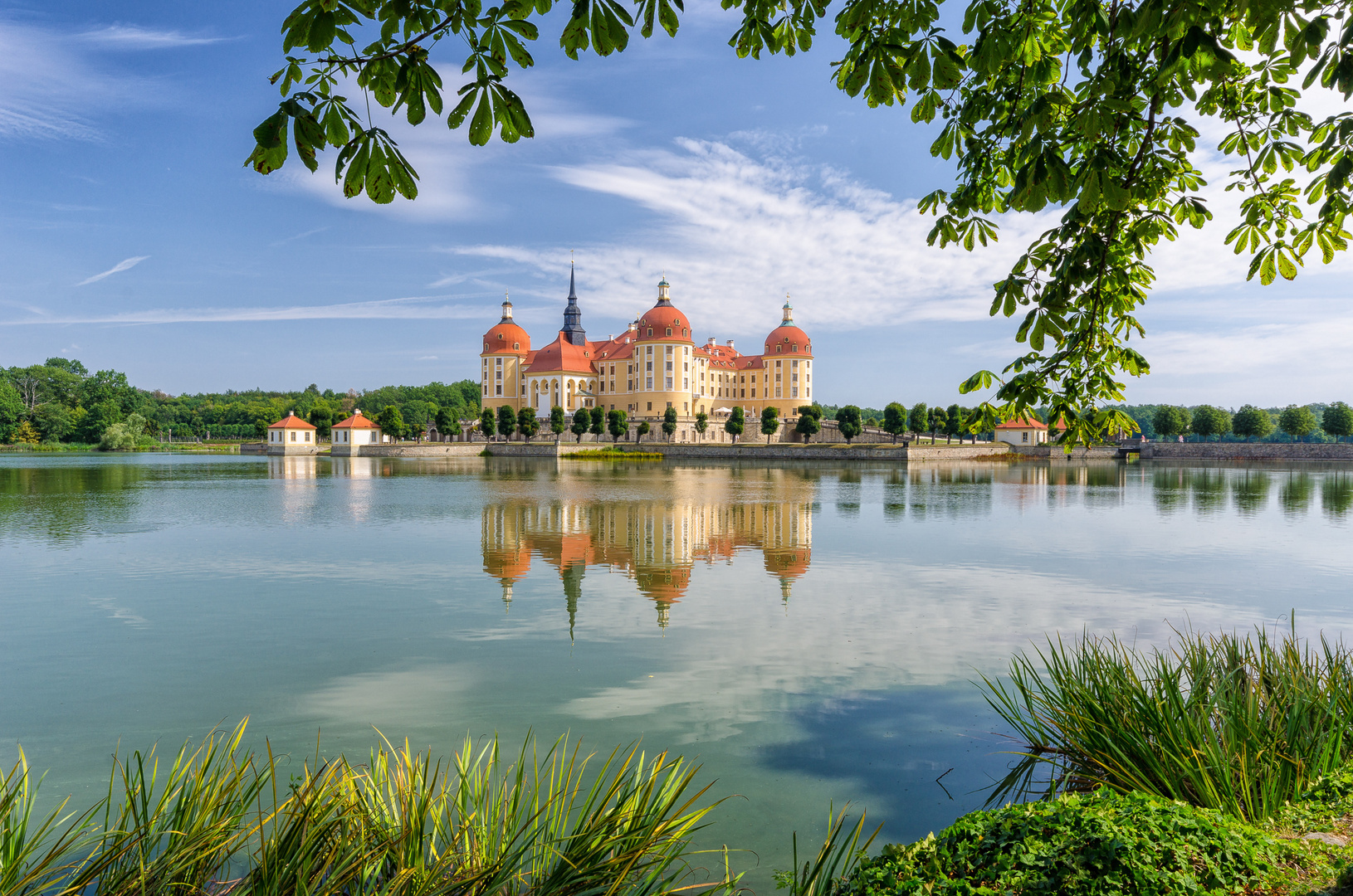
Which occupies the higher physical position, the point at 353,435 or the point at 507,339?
the point at 507,339

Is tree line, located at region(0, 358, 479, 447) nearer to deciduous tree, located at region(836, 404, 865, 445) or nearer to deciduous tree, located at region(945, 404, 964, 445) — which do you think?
deciduous tree, located at region(836, 404, 865, 445)

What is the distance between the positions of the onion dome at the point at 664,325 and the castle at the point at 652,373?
0.08m

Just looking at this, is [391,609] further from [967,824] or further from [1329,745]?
[1329,745]

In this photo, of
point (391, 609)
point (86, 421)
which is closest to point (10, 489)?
point (391, 609)

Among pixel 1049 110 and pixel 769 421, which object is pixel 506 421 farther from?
pixel 1049 110

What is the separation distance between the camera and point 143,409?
79062 mm

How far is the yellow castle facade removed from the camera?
67125 millimetres

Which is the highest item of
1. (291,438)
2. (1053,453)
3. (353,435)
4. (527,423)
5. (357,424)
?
(357,424)

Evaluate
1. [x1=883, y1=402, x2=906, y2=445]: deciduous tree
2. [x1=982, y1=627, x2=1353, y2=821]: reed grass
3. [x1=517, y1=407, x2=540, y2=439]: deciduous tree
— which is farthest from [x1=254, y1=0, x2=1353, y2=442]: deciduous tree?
[x1=517, y1=407, x2=540, y2=439]: deciduous tree

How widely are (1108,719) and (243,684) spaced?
501 centimetres

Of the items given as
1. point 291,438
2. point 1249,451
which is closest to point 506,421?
point 291,438

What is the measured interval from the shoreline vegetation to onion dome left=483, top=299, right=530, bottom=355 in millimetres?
73514

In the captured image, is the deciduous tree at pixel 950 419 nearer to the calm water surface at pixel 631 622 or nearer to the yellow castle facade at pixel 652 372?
the yellow castle facade at pixel 652 372

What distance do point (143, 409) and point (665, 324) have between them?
185 ft
